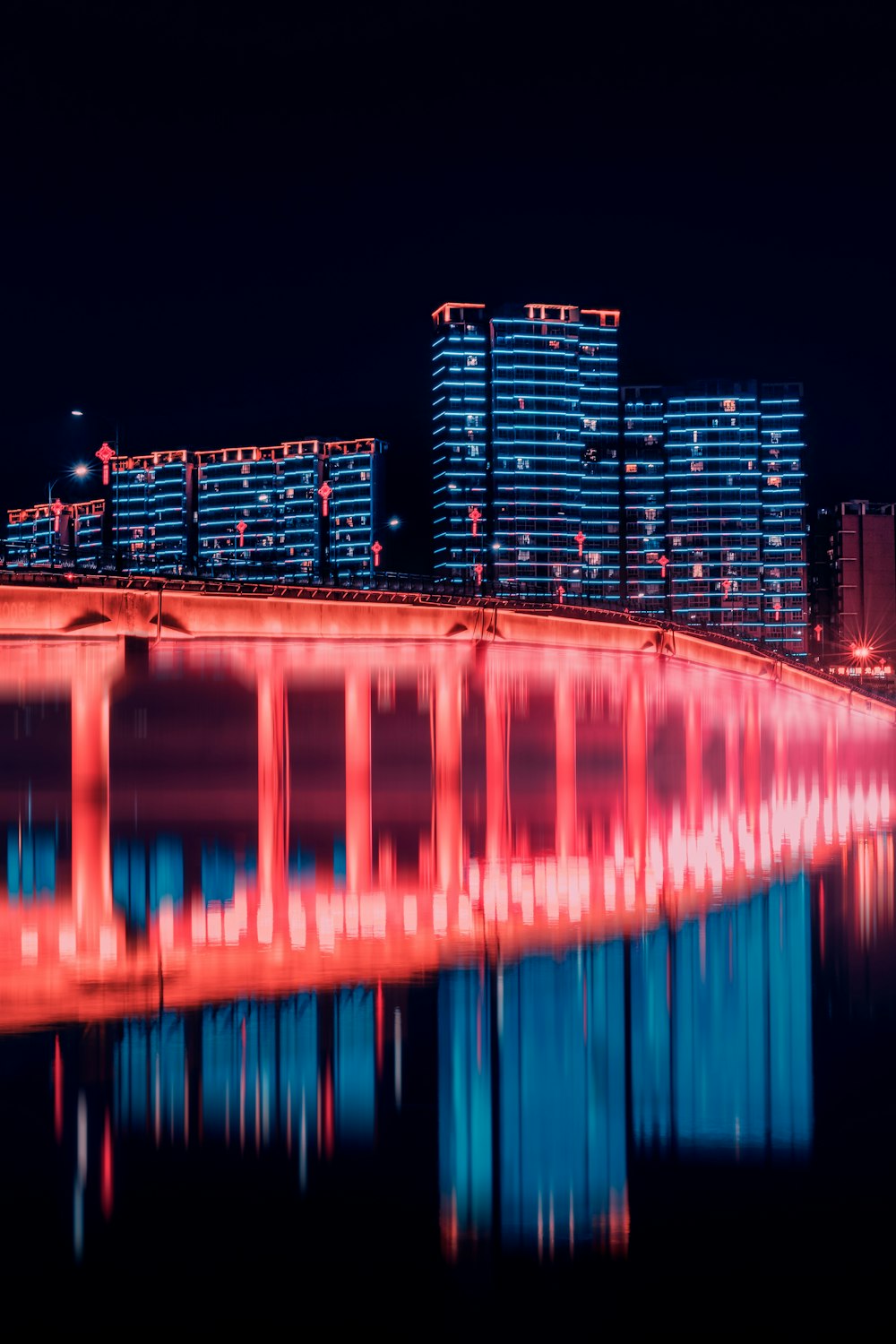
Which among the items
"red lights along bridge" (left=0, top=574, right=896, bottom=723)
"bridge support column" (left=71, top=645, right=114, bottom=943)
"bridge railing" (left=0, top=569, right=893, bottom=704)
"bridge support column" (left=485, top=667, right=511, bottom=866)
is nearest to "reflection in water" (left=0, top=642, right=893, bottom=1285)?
"bridge support column" (left=71, top=645, right=114, bottom=943)

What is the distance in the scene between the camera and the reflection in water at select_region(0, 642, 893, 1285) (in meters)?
17.3

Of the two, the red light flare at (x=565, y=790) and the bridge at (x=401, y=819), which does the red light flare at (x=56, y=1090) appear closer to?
the bridge at (x=401, y=819)

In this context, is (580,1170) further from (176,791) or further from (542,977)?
(176,791)

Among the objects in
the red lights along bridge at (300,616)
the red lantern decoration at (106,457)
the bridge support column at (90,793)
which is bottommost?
the bridge support column at (90,793)

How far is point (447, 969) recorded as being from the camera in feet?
93.2

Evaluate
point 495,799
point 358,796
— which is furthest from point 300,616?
point 495,799

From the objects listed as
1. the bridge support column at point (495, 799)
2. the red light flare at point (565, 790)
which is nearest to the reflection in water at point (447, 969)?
the bridge support column at point (495, 799)

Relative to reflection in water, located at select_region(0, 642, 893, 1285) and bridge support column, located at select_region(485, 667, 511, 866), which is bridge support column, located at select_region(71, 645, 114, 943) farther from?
bridge support column, located at select_region(485, 667, 511, 866)

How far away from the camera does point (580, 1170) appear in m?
16.4

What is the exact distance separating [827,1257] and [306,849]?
125ft

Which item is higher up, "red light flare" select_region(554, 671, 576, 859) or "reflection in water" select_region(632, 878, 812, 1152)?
"reflection in water" select_region(632, 878, 812, 1152)

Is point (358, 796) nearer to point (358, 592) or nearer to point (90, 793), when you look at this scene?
point (358, 592)

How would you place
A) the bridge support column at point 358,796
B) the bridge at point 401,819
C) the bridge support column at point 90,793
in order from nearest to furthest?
the bridge at point 401,819, the bridge support column at point 90,793, the bridge support column at point 358,796

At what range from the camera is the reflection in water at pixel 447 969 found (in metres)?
17.3
